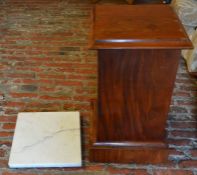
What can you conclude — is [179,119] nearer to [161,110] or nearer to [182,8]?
[161,110]

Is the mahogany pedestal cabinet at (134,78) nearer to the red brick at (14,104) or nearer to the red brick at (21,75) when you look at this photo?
the red brick at (14,104)

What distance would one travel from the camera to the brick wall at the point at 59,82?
1437 mm

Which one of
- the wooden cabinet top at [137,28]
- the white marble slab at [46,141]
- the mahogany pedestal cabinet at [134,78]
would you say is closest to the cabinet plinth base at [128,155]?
the mahogany pedestal cabinet at [134,78]

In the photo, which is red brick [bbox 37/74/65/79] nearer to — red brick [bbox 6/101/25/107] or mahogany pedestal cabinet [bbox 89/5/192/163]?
red brick [bbox 6/101/25/107]

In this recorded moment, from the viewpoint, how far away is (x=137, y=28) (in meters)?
1.12

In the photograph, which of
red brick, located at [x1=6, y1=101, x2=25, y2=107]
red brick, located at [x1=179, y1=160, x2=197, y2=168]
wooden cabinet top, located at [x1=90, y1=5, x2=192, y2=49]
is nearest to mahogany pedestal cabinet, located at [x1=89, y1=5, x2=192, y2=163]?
wooden cabinet top, located at [x1=90, y1=5, x2=192, y2=49]

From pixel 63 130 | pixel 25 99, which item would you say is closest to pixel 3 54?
pixel 25 99

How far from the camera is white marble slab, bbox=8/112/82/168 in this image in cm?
140

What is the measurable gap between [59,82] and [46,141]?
601mm

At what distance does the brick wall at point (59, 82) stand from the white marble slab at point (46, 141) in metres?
0.05

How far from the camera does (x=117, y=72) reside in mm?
1131

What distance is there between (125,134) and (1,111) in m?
0.85

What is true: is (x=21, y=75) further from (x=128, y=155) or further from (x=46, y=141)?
(x=128, y=155)

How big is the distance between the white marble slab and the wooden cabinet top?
2.14 ft
